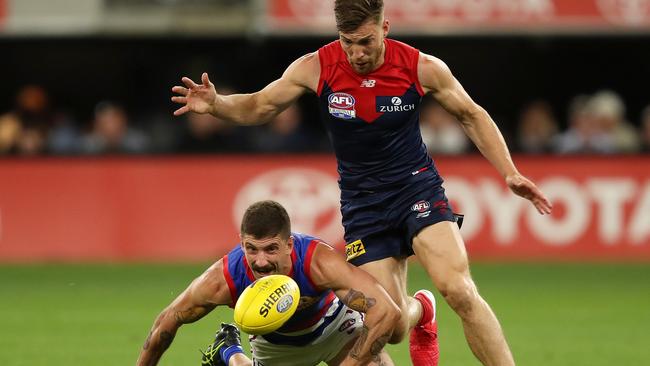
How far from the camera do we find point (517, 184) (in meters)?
7.07

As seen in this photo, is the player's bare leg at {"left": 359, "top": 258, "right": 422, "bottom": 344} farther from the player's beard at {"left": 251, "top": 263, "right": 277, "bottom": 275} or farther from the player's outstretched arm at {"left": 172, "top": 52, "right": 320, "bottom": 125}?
the player's outstretched arm at {"left": 172, "top": 52, "right": 320, "bottom": 125}

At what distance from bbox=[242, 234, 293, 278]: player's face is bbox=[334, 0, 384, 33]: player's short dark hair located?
125 centimetres

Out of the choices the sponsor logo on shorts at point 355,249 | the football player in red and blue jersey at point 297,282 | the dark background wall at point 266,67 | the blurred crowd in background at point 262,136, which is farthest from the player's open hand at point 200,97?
the dark background wall at point 266,67

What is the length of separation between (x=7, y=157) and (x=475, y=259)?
5758 mm

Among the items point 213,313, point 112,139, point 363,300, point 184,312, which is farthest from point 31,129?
point 363,300

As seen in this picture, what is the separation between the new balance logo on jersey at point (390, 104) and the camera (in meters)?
7.46

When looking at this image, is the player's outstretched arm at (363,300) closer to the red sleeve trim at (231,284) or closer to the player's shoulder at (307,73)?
the red sleeve trim at (231,284)

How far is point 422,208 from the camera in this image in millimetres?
7488

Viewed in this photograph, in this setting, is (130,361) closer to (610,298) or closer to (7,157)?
(610,298)

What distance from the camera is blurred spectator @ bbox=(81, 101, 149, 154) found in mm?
15766

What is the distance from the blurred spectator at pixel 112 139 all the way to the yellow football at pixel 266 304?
367 inches

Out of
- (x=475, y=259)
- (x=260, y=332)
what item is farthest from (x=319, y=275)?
(x=475, y=259)

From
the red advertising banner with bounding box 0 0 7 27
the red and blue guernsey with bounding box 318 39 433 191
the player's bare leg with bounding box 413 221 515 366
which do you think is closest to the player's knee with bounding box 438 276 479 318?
the player's bare leg with bounding box 413 221 515 366

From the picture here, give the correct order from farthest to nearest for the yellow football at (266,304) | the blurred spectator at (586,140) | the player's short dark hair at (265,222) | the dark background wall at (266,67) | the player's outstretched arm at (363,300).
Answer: the dark background wall at (266,67), the blurred spectator at (586,140), the player's outstretched arm at (363,300), the player's short dark hair at (265,222), the yellow football at (266,304)
